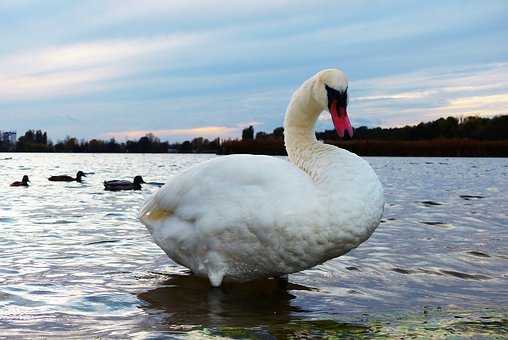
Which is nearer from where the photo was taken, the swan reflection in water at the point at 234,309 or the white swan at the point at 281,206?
the swan reflection in water at the point at 234,309

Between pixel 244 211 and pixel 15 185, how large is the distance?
20214 mm

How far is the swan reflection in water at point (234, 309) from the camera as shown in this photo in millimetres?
4770

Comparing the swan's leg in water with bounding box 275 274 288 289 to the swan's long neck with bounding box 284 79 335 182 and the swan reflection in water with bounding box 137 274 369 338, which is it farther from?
the swan's long neck with bounding box 284 79 335 182

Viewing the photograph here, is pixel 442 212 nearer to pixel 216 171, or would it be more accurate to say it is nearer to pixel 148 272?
pixel 148 272

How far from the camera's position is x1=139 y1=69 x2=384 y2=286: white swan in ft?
16.8

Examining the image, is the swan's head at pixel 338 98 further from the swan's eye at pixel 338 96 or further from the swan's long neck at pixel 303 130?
the swan's long neck at pixel 303 130

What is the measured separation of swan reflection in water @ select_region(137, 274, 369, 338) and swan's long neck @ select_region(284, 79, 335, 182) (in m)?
1.17

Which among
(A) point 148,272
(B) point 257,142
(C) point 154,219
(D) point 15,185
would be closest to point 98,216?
(A) point 148,272

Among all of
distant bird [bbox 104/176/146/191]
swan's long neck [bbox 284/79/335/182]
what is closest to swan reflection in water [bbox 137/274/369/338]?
swan's long neck [bbox 284/79/335/182]

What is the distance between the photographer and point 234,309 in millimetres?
5484

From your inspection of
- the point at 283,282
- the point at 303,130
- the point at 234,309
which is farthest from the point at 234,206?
the point at 283,282

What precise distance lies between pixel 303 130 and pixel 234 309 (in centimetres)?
173

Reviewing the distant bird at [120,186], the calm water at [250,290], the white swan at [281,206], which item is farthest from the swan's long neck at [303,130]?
the distant bird at [120,186]

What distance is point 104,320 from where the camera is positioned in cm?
502
